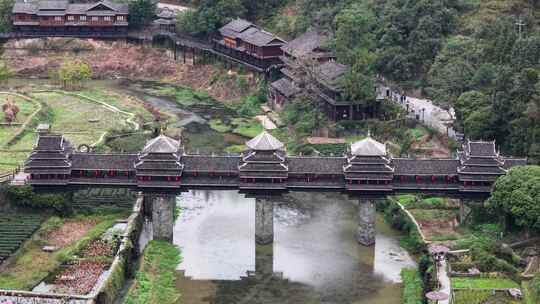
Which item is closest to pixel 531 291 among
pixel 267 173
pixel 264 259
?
pixel 264 259

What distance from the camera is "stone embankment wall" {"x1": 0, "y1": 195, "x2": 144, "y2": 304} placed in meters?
63.8

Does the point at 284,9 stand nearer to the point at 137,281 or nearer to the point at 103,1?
the point at 103,1

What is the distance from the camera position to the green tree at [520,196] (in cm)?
7038

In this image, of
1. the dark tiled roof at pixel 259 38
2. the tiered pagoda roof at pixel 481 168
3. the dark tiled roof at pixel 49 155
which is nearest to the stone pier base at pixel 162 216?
the dark tiled roof at pixel 49 155

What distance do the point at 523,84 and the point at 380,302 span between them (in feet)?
93.1

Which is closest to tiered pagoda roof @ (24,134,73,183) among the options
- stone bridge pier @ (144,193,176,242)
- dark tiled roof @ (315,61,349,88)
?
stone bridge pier @ (144,193,176,242)

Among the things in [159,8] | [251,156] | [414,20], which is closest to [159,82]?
[159,8]

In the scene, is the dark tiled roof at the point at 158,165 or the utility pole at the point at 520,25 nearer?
the dark tiled roof at the point at 158,165

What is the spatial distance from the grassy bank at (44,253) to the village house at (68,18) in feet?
228

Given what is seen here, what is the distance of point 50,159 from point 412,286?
105 ft

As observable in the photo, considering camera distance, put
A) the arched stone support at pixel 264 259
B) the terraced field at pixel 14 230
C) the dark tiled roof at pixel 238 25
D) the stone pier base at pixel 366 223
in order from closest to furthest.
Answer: the terraced field at pixel 14 230 < the arched stone support at pixel 264 259 < the stone pier base at pixel 366 223 < the dark tiled roof at pixel 238 25

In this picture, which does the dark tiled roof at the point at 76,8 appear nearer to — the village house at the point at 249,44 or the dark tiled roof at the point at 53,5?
the dark tiled roof at the point at 53,5

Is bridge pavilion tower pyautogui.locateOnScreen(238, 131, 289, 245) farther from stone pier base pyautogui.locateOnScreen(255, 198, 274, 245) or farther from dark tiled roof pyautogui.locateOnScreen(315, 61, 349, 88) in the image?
dark tiled roof pyautogui.locateOnScreen(315, 61, 349, 88)

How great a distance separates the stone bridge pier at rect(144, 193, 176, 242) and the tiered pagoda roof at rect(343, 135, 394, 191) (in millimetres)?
15165
